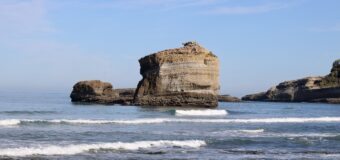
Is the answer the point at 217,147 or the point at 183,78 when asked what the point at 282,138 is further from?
the point at 183,78

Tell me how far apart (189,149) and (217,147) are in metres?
1.81

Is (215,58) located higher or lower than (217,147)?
higher

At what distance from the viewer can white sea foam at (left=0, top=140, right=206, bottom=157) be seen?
74.6ft

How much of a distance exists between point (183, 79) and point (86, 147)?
4152 centimetres

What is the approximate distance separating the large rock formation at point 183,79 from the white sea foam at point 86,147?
37912 mm

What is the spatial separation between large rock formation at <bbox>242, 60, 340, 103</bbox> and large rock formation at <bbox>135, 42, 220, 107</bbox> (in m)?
50.3

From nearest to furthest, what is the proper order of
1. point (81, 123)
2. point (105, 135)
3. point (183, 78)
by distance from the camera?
1. point (105, 135)
2. point (81, 123)
3. point (183, 78)

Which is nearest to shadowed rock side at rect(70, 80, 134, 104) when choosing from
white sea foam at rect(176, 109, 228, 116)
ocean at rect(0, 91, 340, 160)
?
white sea foam at rect(176, 109, 228, 116)

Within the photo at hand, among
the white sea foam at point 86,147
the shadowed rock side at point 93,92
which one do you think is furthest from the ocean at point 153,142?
the shadowed rock side at point 93,92

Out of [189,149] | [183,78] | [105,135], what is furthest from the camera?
[183,78]

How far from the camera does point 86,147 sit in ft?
80.2

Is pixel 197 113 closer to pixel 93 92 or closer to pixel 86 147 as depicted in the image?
pixel 93 92

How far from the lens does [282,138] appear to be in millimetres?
30812

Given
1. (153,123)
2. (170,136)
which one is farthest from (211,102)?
(170,136)
